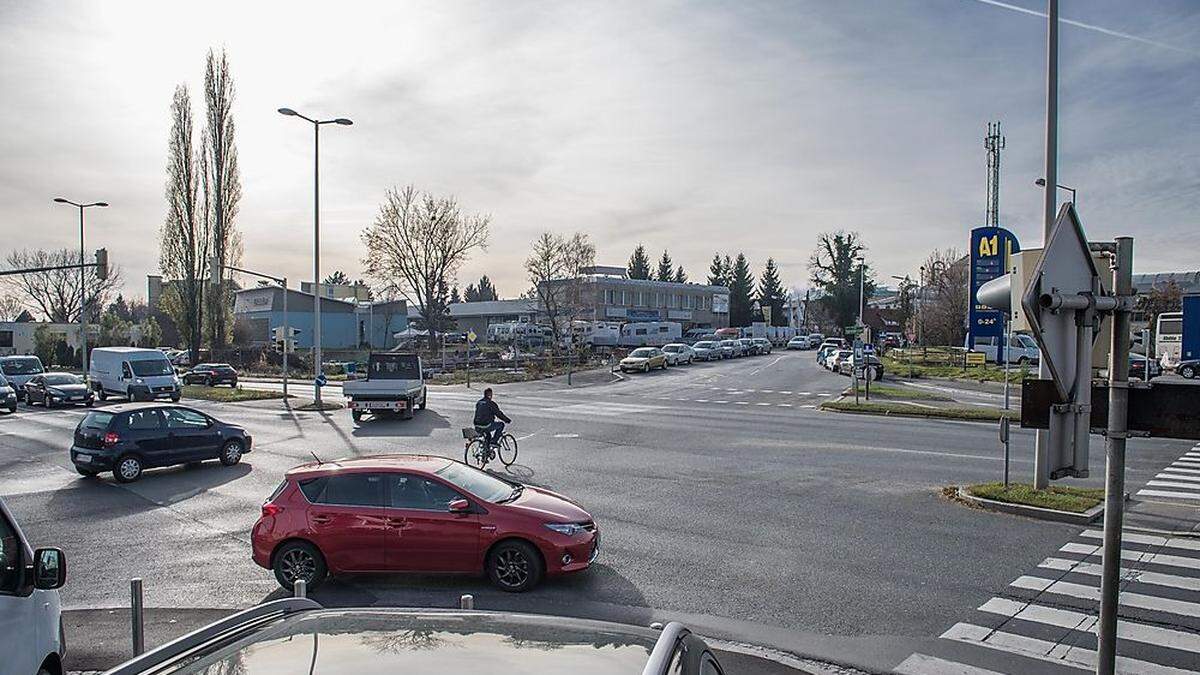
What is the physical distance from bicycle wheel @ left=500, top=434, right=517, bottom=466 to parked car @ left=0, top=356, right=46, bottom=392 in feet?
103

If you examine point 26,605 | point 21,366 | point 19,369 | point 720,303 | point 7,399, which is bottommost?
point 7,399

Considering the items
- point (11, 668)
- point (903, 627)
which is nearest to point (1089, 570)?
point (903, 627)

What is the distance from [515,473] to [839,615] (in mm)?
9989

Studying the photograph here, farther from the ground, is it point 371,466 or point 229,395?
point 371,466

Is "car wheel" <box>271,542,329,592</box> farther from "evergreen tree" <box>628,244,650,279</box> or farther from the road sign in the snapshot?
"evergreen tree" <box>628,244,650,279</box>

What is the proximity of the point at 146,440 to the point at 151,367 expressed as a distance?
2246 centimetres

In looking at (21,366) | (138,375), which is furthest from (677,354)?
(21,366)

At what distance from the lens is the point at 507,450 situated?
63.6 ft

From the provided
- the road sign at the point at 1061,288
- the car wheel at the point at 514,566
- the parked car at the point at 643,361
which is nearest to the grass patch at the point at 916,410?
the car wheel at the point at 514,566

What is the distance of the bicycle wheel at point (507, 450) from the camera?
62.6 feet

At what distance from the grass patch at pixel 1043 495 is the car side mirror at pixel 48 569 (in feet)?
42.2

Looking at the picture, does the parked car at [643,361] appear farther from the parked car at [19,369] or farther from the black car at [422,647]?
the black car at [422,647]

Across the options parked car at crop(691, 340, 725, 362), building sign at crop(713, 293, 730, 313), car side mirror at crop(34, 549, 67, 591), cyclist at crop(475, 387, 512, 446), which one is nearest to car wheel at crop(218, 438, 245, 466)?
cyclist at crop(475, 387, 512, 446)

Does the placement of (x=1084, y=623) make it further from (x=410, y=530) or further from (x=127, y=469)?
(x=127, y=469)
